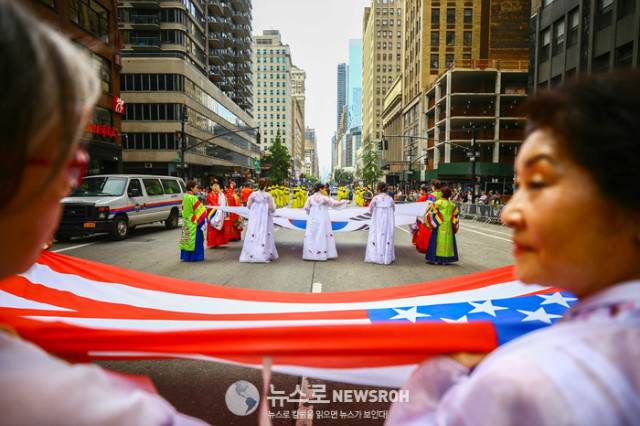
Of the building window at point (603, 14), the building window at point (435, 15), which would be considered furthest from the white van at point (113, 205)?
the building window at point (435, 15)

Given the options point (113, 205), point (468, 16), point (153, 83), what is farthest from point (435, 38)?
point (113, 205)

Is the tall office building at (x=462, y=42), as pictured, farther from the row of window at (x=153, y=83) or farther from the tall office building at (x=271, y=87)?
the tall office building at (x=271, y=87)

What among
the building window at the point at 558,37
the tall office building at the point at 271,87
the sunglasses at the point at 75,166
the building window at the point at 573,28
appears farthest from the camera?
the tall office building at the point at 271,87

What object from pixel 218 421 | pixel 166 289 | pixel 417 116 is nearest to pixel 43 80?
pixel 166 289

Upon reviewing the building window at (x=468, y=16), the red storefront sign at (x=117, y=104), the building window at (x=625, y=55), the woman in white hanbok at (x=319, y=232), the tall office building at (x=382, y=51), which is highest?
the tall office building at (x=382, y=51)

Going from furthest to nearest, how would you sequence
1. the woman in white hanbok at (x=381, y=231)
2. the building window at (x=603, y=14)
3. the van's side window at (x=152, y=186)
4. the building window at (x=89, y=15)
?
the building window at (x=89, y=15), the building window at (x=603, y=14), the van's side window at (x=152, y=186), the woman in white hanbok at (x=381, y=231)

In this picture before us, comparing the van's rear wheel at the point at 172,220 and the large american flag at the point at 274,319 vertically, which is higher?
the large american flag at the point at 274,319

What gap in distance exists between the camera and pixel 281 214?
11656 mm

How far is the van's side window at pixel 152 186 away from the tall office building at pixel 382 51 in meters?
93.8

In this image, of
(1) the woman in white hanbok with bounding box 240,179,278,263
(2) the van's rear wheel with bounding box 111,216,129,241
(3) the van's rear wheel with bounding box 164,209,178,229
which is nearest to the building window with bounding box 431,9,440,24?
(3) the van's rear wheel with bounding box 164,209,178,229

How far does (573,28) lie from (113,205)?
2793cm

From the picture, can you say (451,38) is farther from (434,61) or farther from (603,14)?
(603,14)

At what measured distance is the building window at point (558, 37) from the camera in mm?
24812

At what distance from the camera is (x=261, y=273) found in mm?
8336
